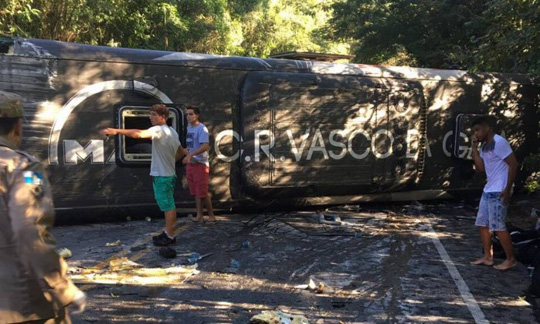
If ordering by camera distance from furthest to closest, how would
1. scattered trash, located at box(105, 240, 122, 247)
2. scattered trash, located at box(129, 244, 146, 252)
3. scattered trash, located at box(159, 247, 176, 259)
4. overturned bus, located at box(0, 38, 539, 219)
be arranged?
overturned bus, located at box(0, 38, 539, 219) < scattered trash, located at box(105, 240, 122, 247) < scattered trash, located at box(129, 244, 146, 252) < scattered trash, located at box(159, 247, 176, 259)

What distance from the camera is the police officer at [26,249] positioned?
6.34 feet

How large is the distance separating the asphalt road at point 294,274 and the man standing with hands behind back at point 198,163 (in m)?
0.43

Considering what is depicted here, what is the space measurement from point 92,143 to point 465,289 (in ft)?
19.3

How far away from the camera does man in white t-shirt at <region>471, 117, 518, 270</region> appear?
5.82 metres

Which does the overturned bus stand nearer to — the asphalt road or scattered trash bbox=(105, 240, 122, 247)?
the asphalt road

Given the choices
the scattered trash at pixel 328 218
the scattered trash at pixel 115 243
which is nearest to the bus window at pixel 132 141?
the scattered trash at pixel 115 243

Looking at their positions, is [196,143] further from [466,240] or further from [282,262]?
[466,240]

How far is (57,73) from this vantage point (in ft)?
23.7

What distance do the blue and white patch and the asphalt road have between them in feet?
8.28

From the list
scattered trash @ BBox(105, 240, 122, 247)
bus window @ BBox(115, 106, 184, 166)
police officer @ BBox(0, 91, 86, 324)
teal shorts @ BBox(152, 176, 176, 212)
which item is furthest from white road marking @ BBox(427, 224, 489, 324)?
bus window @ BBox(115, 106, 184, 166)

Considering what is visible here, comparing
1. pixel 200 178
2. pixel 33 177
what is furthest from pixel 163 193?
pixel 33 177

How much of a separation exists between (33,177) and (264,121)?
21.8 feet

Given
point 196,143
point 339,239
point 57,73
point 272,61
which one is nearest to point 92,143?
point 57,73

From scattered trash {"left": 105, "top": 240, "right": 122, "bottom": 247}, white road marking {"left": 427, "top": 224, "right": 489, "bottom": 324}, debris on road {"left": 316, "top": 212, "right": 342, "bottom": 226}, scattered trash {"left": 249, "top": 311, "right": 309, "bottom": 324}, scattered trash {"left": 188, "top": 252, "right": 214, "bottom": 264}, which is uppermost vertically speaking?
debris on road {"left": 316, "top": 212, "right": 342, "bottom": 226}
